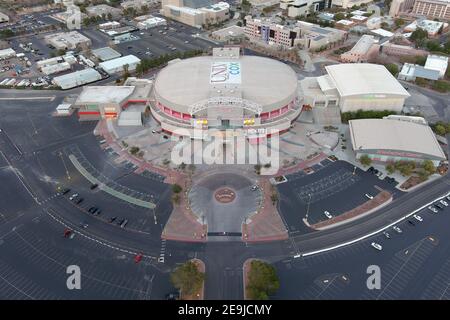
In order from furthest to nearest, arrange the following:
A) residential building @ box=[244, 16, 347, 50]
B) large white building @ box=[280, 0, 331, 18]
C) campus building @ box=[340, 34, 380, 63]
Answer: large white building @ box=[280, 0, 331, 18]
residential building @ box=[244, 16, 347, 50]
campus building @ box=[340, 34, 380, 63]

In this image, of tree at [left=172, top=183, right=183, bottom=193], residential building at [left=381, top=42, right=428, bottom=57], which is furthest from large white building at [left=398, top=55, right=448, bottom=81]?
tree at [left=172, top=183, right=183, bottom=193]

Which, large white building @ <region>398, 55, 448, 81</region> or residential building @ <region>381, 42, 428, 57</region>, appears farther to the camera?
residential building @ <region>381, 42, 428, 57</region>

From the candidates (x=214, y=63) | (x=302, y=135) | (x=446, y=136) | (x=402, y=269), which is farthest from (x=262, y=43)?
(x=402, y=269)

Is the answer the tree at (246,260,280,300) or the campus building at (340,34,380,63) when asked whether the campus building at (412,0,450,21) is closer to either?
the campus building at (340,34,380,63)

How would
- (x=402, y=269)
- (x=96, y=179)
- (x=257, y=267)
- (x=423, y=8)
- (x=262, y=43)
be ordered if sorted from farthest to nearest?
(x=423, y=8) → (x=262, y=43) → (x=96, y=179) → (x=402, y=269) → (x=257, y=267)

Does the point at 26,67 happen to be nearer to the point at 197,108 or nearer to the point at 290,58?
the point at 197,108

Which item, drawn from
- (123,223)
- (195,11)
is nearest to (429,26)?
(195,11)

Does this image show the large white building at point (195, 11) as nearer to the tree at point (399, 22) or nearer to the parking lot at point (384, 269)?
the tree at point (399, 22)
